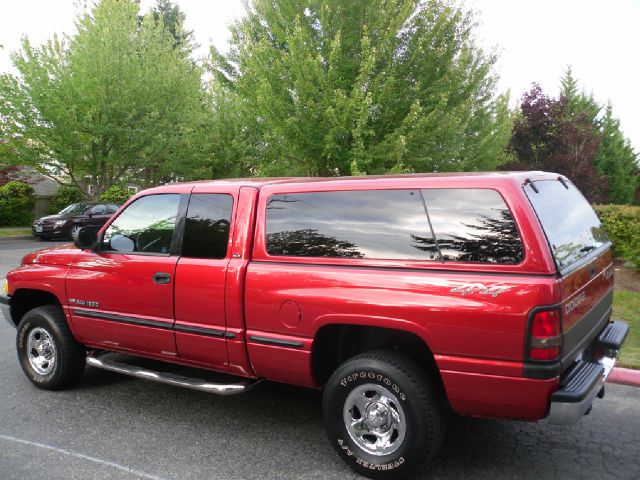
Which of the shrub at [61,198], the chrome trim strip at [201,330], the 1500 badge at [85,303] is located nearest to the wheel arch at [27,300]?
the 1500 badge at [85,303]

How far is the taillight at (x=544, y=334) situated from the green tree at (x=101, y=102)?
18721 millimetres

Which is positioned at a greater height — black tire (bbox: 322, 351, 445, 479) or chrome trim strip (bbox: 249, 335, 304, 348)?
chrome trim strip (bbox: 249, 335, 304, 348)

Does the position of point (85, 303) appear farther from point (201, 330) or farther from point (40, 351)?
point (201, 330)

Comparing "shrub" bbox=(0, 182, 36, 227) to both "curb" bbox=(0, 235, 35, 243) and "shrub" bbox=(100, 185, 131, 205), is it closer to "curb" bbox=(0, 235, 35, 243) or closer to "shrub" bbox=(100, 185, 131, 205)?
"shrub" bbox=(100, 185, 131, 205)

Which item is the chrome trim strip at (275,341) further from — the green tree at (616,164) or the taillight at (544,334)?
→ the green tree at (616,164)

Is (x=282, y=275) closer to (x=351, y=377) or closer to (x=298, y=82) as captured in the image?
(x=351, y=377)

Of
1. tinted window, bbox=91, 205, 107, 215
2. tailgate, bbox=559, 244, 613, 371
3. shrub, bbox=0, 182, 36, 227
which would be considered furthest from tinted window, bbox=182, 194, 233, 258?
shrub, bbox=0, 182, 36, 227

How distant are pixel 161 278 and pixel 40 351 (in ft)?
5.68

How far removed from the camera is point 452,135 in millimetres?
11547

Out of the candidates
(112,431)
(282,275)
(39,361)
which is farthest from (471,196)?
(39,361)

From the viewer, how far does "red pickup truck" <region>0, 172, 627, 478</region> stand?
2906 millimetres

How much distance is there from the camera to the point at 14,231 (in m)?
22.3

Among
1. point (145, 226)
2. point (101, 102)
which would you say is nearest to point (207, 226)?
point (145, 226)

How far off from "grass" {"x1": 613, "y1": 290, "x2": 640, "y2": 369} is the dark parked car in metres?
16.7
